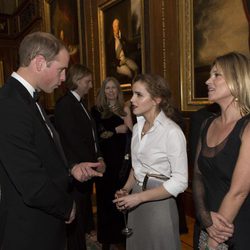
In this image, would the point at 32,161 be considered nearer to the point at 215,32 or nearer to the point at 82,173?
the point at 82,173

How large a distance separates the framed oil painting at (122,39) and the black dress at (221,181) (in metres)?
3.63

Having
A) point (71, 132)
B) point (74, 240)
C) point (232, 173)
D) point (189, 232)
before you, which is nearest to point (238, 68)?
point (232, 173)

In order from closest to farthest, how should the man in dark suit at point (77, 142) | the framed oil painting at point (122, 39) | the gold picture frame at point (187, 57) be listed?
the man in dark suit at point (77, 142) → the gold picture frame at point (187, 57) → the framed oil painting at point (122, 39)

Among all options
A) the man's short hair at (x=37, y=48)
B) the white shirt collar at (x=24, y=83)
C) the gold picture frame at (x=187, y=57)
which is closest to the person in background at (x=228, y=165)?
the man's short hair at (x=37, y=48)

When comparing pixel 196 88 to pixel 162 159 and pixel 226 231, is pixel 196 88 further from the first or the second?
pixel 226 231

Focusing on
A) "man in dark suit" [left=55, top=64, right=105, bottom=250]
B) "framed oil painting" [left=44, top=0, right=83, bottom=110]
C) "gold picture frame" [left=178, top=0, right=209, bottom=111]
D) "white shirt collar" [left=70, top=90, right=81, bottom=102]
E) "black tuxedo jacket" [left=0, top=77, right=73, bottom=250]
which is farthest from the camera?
"framed oil painting" [left=44, top=0, right=83, bottom=110]

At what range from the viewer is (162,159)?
215 cm

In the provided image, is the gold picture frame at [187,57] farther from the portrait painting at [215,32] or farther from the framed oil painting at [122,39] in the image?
the framed oil painting at [122,39]

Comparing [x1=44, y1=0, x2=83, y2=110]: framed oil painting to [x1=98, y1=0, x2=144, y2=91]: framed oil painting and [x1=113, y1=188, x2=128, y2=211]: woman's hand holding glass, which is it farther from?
[x1=113, y1=188, x2=128, y2=211]: woman's hand holding glass

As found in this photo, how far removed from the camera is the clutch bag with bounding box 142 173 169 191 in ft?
6.98

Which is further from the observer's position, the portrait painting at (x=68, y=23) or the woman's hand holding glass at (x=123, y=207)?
the portrait painting at (x=68, y=23)

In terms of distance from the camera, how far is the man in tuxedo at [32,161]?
5.30 ft

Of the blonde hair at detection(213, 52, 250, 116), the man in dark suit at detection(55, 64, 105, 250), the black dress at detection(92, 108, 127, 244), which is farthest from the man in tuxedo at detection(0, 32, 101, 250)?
the black dress at detection(92, 108, 127, 244)

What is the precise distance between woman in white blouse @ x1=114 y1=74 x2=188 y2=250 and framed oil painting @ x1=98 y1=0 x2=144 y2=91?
120 inches
